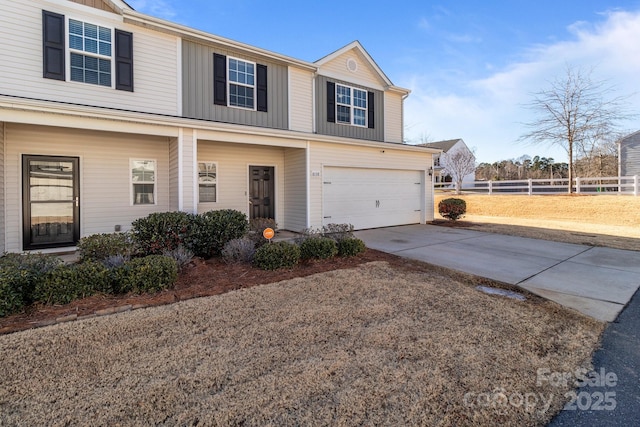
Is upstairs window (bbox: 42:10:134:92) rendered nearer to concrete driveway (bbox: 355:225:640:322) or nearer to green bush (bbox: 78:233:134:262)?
green bush (bbox: 78:233:134:262)

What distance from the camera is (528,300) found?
4.57 meters

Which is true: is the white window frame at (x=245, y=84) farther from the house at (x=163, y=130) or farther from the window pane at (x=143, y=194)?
the window pane at (x=143, y=194)

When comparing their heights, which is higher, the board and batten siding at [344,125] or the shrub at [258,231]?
the board and batten siding at [344,125]

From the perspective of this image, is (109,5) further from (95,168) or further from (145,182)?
(145,182)

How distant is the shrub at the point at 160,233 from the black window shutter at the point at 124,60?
371 centimetres

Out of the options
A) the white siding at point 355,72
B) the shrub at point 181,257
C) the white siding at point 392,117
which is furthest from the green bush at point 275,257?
the white siding at point 392,117

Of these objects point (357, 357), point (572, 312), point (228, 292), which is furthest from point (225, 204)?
point (572, 312)

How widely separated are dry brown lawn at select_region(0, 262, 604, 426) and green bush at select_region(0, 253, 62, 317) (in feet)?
2.37

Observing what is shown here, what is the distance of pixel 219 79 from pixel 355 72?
17.3 ft

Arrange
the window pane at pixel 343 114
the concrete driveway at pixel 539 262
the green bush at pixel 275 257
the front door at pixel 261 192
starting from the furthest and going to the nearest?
the window pane at pixel 343 114, the front door at pixel 261 192, the green bush at pixel 275 257, the concrete driveway at pixel 539 262

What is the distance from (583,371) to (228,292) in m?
4.04

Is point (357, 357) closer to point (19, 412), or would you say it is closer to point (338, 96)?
point (19, 412)

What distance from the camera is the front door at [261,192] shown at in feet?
33.7

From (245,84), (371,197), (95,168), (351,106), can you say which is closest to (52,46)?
(95,168)
